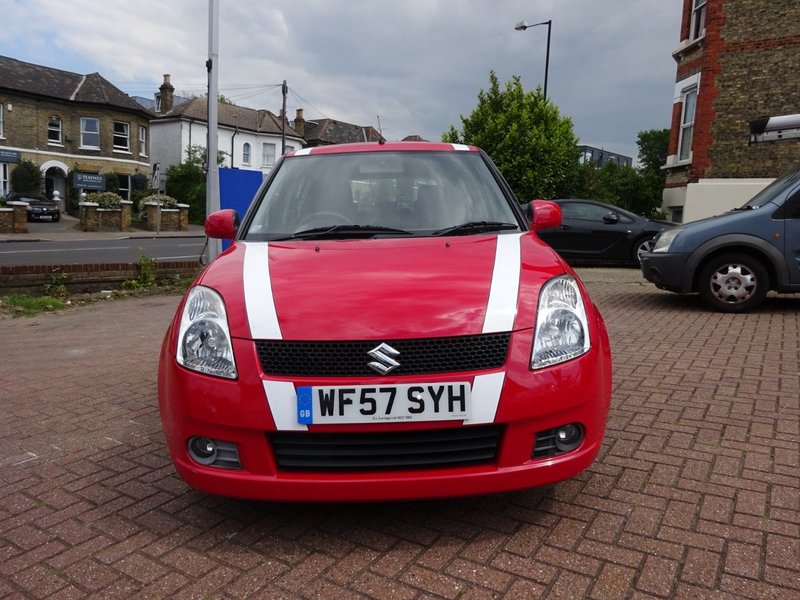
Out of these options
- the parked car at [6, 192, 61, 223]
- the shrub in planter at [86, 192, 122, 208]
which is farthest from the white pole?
the parked car at [6, 192, 61, 223]

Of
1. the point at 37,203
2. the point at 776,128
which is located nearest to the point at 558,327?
the point at 776,128

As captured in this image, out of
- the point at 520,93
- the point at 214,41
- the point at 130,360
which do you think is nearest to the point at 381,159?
the point at 130,360

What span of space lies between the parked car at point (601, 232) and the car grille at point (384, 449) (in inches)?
419

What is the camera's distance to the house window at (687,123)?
1747 cm

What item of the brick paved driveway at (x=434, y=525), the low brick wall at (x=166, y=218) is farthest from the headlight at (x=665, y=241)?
the low brick wall at (x=166, y=218)

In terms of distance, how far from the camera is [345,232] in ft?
10.7

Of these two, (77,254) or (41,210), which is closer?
(77,254)

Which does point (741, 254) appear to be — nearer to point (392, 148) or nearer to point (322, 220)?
point (392, 148)

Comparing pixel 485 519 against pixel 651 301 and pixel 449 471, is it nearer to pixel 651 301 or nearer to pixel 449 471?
pixel 449 471

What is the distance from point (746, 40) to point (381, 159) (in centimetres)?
1526

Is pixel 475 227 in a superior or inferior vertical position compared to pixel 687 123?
inferior

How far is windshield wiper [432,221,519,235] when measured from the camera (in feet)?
10.7

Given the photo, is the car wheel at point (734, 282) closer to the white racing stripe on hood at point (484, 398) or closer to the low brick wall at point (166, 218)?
the white racing stripe on hood at point (484, 398)

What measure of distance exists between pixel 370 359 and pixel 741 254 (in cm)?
643
